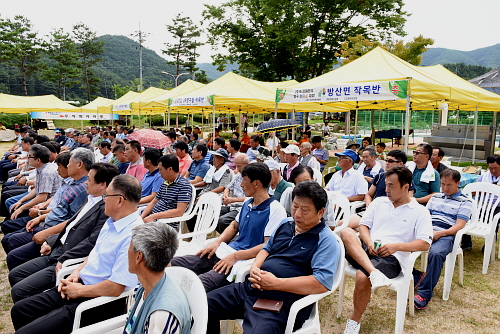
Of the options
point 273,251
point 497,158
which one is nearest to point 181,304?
point 273,251

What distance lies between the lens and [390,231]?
3135 mm

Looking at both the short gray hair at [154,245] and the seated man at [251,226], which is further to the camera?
the seated man at [251,226]

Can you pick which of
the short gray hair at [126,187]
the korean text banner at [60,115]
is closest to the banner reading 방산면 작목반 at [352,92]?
the short gray hair at [126,187]

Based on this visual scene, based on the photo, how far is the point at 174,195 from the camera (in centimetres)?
394

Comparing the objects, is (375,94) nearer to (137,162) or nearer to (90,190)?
(137,162)

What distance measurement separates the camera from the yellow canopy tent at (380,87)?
634 cm

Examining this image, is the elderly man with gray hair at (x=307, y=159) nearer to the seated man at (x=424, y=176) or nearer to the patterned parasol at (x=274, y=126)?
the patterned parasol at (x=274, y=126)

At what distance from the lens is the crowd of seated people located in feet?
6.75

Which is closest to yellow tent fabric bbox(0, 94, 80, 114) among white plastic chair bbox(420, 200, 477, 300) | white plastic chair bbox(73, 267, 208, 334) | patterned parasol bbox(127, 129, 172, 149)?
patterned parasol bbox(127, 129, 172, 149)

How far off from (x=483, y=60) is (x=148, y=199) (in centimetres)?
20368

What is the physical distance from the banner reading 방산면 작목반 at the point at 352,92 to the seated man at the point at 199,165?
3075 millimetres

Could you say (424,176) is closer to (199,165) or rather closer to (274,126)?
(199,165)

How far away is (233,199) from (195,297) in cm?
294

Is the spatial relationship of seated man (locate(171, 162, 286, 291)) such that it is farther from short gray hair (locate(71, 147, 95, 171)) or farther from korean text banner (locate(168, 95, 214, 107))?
korean text banner (locate(168, 95, 214, 107))
